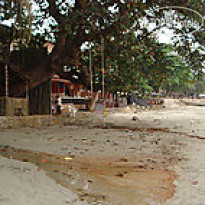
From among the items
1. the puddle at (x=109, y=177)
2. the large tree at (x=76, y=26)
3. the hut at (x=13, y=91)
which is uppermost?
the large tree at (x=76, y=26)

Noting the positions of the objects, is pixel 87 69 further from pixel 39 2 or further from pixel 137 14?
pixel 137 14

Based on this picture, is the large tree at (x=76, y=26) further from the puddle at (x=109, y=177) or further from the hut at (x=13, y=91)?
the puddle at (x=109, y=177)

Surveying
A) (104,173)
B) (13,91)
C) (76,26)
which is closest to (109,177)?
(104,173)

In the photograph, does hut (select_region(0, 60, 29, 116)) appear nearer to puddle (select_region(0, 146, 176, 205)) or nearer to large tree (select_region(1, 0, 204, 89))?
large tree (select_region(1, 0, 204, 89))

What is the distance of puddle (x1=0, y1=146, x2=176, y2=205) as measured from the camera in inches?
134

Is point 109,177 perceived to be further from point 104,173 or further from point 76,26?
point 76,26

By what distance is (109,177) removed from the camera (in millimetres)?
4238

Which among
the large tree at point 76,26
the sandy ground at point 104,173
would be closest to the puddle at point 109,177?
the sandy ground at point 104,173

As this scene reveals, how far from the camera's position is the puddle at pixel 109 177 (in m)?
3.41

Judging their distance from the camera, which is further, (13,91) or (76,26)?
(13,91)

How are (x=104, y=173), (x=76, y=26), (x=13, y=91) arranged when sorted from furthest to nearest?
(x=13, y=91), (x=76, y=26), (x=104, y=173)

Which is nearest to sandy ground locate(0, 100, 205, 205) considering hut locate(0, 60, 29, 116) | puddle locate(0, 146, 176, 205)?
puddle locate(0, 146, 176, 205)

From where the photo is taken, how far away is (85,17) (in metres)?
8.27

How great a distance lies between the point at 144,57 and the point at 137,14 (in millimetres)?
1877
